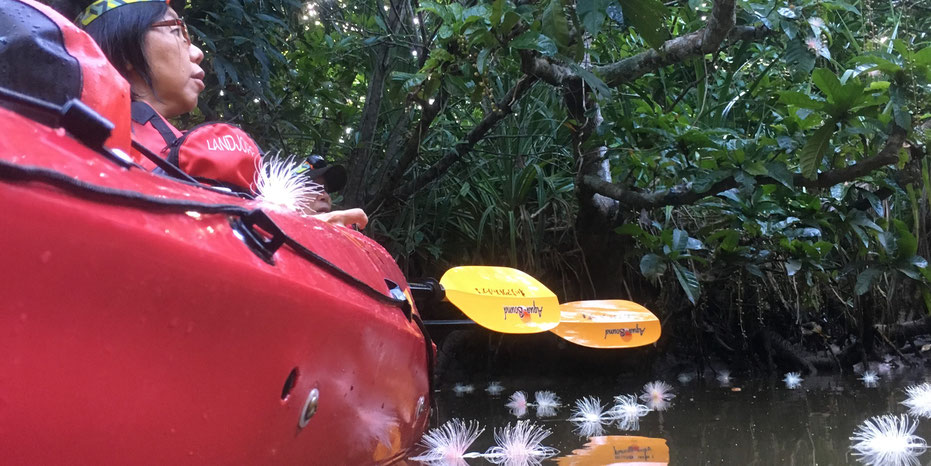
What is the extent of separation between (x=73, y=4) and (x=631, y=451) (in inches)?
67.0

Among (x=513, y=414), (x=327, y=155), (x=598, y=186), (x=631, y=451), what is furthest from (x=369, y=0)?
(x=631, y=451)

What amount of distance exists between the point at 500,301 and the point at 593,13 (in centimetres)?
122

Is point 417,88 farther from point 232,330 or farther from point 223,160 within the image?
point 232,330

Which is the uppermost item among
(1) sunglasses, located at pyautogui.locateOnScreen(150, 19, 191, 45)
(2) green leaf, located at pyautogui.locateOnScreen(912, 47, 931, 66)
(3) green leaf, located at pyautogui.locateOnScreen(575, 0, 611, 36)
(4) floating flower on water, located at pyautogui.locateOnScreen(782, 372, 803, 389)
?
(2) green leaf, located at pyautogui.locateOnScreen(912, 47, 931, 66)

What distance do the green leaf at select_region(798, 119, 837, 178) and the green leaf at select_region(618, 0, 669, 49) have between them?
82 centimetres

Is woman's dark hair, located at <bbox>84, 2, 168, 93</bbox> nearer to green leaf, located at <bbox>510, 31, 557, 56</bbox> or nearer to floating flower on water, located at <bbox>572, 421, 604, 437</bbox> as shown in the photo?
green leaf, located at <bbox>510, 31, 557, 56</bbox>

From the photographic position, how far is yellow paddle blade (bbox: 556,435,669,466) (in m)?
1.37

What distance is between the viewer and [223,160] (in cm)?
127

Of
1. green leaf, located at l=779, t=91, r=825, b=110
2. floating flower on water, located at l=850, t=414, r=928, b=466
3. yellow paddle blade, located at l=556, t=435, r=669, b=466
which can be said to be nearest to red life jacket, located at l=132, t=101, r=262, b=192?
yellow paddle blade, located at l=556, t=435, r=669, b=466

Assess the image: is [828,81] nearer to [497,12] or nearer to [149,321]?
[497,12]

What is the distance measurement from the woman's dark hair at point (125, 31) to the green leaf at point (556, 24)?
0.99m

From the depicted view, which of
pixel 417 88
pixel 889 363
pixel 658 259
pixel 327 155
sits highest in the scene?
pixel 327 155

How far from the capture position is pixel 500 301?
94.0 inches

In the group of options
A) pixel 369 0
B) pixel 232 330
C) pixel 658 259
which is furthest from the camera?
pixel 369 0
